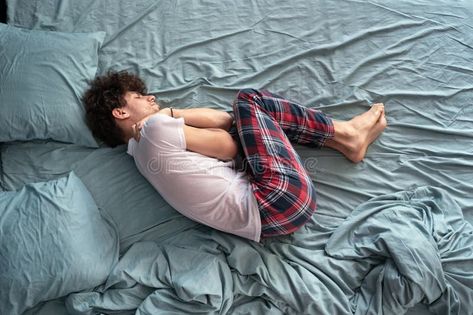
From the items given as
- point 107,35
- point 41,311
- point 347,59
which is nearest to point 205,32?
point 107,35

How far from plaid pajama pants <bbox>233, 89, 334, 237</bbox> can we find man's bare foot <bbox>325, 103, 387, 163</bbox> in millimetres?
34

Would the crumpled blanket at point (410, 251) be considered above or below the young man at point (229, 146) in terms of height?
below

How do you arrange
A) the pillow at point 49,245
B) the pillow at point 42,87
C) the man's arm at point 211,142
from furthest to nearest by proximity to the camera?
the pillow at point 42,87 → the man's arm at point 211,142 → the pillow at point 49,245

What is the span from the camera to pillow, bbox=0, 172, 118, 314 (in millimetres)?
1075

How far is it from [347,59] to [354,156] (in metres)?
0.35

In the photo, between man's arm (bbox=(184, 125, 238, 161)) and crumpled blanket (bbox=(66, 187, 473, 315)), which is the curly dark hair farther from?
crumpled blanket (bbox=(66, 187, 473, 315))

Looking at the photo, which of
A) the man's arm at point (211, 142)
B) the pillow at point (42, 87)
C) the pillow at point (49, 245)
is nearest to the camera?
the pillow at point (49, 245)

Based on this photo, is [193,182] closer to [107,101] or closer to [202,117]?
[202,117]

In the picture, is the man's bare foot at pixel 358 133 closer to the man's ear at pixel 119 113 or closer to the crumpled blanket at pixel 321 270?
the crumpled blanket at pixel 321 270

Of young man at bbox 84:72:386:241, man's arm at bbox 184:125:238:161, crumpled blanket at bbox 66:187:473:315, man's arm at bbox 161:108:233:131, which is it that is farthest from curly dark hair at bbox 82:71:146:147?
crumpled blanket at bbox 66:187:473:315

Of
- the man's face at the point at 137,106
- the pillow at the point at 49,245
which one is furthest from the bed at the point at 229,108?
the man's face at the point at 137,106

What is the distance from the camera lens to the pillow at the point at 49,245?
1.08 metres

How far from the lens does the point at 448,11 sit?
4.84 feet

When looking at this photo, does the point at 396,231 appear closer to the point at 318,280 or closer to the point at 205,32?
the point at 318,280
